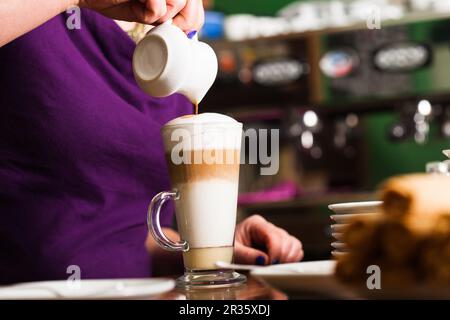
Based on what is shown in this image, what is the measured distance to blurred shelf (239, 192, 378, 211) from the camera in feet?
13.5

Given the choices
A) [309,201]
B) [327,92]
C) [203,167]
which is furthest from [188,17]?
[327,92]

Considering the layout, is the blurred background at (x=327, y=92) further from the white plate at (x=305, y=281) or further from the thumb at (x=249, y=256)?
the white plate at (x=305, y=281)

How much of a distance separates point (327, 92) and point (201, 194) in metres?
3.77

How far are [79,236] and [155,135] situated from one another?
0.27m

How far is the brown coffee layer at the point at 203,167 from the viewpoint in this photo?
1084 mm

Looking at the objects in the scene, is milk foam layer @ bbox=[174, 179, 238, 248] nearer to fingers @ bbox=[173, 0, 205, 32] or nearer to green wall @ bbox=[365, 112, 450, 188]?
fingers @ bbox=[173, 0, 205, 32]

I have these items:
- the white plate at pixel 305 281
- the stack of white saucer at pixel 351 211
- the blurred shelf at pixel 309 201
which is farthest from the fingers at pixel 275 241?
the blurred shelf at pixel 309 201

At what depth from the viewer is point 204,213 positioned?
3.58ft

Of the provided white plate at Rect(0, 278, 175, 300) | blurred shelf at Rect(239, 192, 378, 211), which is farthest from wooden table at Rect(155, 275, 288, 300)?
blurred shelf at Rect(239, 192, 378, 211)

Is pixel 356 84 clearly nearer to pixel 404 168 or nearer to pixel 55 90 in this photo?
pixel 404 168

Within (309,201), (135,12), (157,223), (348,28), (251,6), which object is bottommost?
(309,201)

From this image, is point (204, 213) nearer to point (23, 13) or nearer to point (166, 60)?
point (166, 60)

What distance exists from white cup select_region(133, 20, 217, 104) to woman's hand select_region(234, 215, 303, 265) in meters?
0.32
